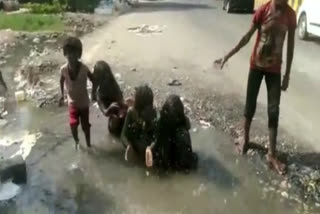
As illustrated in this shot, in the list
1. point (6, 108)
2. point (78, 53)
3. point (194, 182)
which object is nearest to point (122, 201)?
point (194, 182)

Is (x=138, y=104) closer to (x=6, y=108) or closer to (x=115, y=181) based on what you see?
(x=115, y=181)

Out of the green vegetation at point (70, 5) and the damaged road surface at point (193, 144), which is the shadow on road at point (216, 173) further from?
the green vegetation at point (70, 5)

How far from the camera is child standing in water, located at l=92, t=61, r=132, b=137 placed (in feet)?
23.2

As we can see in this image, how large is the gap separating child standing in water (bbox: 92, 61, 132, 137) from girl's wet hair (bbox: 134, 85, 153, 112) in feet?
2.19

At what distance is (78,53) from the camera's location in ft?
20.9

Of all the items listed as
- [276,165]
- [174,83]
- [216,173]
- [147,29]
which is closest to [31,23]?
[147,29]

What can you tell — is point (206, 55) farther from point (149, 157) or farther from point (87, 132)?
point (149, 157)

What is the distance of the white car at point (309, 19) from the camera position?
14617 mm

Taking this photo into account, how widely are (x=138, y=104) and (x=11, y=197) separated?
1.76m

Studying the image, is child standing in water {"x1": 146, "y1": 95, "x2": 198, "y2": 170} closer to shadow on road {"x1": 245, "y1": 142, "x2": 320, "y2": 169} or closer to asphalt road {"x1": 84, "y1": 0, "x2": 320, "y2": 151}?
shadow on road {"x1": 245, "y1": 142, "x2": 320, "y2": 169}

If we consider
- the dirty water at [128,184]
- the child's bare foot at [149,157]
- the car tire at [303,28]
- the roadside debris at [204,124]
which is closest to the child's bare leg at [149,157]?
the child's bare foot at [149,157]

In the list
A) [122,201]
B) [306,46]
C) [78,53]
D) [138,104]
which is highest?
[78,53]

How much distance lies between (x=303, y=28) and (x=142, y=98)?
10215mm

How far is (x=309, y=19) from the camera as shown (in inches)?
589
